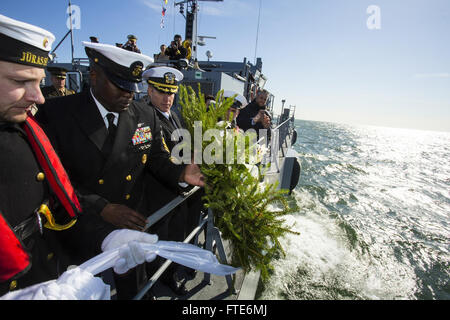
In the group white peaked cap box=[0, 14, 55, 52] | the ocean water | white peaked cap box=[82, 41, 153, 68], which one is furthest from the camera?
the ocean water

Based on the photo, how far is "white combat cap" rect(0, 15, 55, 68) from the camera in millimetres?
1063

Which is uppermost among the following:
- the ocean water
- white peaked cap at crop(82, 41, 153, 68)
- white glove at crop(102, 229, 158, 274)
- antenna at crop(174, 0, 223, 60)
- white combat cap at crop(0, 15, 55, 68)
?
antenna at crop(174, 0, 223, 60)

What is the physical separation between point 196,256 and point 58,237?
1.04m

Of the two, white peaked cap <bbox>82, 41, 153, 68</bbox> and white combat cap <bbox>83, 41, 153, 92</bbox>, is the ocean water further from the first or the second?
white peaked cap <bbox>82, 41, 153, 68</bbox>

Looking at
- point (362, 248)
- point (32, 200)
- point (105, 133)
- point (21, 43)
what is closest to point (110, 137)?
point (105, 133)

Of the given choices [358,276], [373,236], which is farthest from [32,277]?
[373,236]

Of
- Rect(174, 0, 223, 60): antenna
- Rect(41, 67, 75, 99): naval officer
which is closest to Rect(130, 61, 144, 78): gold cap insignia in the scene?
Rect(41, 67, 75, 99): naval officer

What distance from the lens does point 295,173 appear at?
7.77 metres

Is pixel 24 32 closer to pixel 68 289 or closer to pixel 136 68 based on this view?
pixel 136 68

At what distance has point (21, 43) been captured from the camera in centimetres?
111

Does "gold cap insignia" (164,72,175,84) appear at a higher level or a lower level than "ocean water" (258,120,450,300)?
higher

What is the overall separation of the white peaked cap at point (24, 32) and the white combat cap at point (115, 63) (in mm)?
411

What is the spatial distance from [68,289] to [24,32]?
4.27 feet
